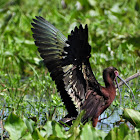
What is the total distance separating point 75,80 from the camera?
4.14m

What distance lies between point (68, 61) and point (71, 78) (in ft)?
0.62

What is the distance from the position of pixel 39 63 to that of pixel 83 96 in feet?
5.99

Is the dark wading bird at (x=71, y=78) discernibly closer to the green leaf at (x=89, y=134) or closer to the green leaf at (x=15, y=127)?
the green leaf at (x=15, y=127)

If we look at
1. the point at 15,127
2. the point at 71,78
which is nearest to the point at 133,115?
the point at 71,78

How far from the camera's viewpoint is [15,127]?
11.0 feet

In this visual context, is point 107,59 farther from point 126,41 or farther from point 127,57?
point 126,41

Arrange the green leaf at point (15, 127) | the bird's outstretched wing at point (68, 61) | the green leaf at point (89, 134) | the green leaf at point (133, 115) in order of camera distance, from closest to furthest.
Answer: the green leaf at point (89, 134)
the green leaf at point (15, 127)
the green leaf at point (133, 115)
the bird's outstretched wing at point (68, 61)

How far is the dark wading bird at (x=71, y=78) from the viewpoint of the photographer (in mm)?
4109

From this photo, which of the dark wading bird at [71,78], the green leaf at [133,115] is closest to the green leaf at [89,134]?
the green leaf at [133,115]

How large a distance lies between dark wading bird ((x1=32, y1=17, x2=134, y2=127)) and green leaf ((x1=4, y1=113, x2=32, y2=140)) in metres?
0.88

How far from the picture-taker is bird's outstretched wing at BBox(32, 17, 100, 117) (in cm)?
Answer: 396

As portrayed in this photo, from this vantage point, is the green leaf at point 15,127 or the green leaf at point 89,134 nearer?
the green leaf at point 89,134

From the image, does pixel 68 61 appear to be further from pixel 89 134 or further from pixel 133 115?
pixel 89 134

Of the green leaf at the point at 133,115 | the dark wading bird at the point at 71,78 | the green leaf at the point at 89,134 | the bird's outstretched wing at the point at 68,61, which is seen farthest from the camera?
the dark wading bird at the point at 71,78
